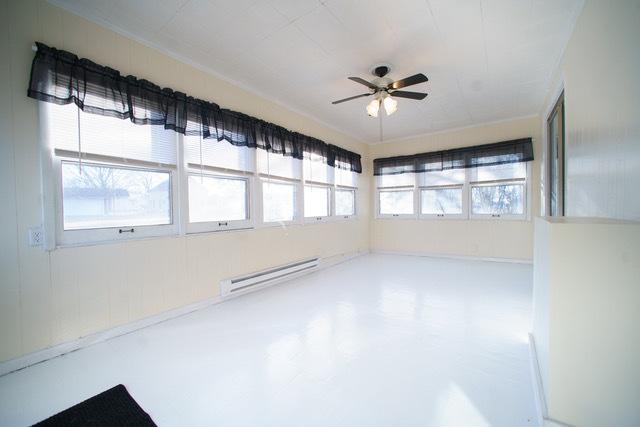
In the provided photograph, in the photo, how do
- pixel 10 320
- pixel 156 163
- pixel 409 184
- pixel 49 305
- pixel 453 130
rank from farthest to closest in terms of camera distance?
pixel 409 184
pixel 453 130
pixel 156 163
pixel 49 305
pixel 10 320

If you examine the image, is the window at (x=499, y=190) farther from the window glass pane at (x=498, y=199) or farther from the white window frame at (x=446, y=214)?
the white window frame at (x=446, y=214)

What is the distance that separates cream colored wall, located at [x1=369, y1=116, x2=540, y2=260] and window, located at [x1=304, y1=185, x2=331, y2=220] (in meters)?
1.72

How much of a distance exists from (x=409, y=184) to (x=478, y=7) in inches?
147

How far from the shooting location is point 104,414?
1321 mm

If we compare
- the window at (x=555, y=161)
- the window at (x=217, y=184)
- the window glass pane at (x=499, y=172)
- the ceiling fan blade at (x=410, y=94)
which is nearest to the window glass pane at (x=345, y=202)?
the window at (x=217, y=184)

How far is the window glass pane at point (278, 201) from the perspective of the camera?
3.51 m

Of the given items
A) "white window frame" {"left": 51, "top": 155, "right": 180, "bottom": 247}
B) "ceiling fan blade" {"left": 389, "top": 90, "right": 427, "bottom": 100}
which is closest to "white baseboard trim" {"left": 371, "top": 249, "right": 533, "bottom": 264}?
"ceiling fan blade" {"left": 389, "top": 90, "right": 427, "bottom": 100}

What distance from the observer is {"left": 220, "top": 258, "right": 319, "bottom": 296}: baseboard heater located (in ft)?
9.67

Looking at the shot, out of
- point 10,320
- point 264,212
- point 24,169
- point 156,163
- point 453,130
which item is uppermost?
point 453,130

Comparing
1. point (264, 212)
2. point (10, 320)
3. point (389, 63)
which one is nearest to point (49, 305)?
point (10, 320)

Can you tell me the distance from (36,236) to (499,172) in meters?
6.18

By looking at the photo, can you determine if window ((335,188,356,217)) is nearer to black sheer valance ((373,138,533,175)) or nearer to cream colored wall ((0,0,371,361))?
black sheer valance ((373,138,533,175))

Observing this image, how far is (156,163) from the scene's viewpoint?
240cm

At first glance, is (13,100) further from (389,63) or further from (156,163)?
(389,63)
